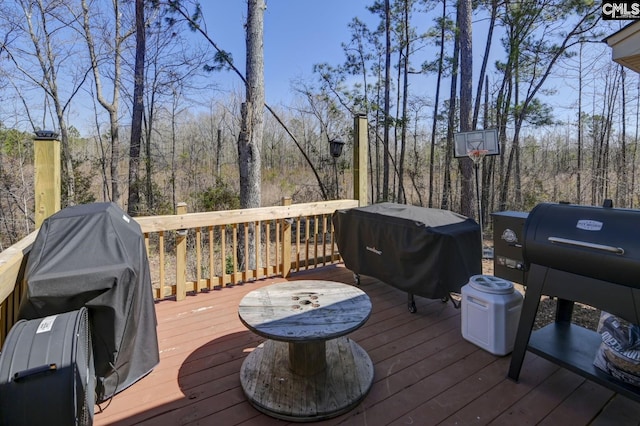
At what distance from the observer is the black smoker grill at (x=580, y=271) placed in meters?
1.51

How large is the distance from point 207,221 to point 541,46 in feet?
31.7

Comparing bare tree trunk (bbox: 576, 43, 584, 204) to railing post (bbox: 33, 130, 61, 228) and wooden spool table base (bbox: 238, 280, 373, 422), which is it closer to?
wooden spool table base (bbox: 238, 280, 373, 422)

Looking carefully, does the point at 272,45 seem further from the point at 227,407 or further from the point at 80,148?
the point at 227,407

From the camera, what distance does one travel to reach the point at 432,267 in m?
2.71

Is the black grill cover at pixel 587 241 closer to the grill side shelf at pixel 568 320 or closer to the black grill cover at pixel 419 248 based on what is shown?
the grill side shelf at pixel 568 320

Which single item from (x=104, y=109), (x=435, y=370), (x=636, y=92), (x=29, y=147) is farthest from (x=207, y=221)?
(x=636, y=92)

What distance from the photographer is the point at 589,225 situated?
165 centimetres

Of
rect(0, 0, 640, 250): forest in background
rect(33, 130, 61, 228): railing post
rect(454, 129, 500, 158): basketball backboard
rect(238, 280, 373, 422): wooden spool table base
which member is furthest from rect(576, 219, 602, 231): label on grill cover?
rect(0, 0, 640, 250): forest in background

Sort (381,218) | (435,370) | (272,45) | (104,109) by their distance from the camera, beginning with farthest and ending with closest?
(272,45) → (104,109) → (381,218) → (435,370)

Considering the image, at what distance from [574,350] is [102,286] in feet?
8.62

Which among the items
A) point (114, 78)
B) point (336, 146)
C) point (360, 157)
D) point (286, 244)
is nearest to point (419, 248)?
point (286, 244)

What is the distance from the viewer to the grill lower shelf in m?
1.64

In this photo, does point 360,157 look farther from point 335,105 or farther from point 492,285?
point 335,105

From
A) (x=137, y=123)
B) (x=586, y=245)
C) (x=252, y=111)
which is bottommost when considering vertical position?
(x=586, y=245)
